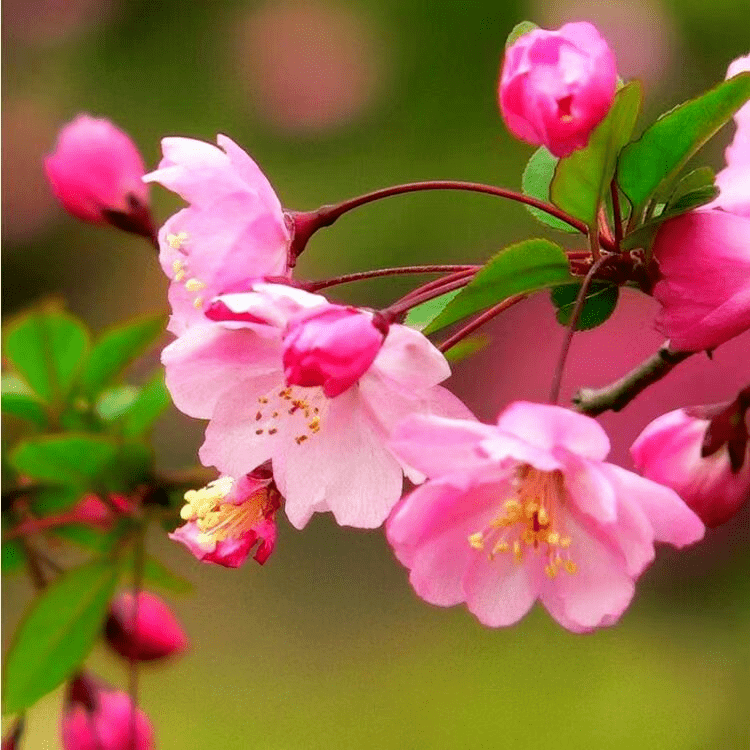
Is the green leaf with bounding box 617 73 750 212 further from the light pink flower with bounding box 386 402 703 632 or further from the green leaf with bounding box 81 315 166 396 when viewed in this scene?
the green leaf with bounding box 81 315 166 396

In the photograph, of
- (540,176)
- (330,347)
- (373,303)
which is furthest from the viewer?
(373,303)

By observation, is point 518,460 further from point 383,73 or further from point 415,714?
point 383,73

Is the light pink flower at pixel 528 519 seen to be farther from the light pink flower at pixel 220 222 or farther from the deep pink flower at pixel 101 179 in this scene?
the deep pink flower at pixel 101 179

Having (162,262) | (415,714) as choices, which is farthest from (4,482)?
(415,714)

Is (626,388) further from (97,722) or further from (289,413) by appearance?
(97,722)

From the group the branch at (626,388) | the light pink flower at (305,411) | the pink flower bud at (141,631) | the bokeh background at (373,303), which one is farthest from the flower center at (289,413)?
the bokeh background at (373,303)

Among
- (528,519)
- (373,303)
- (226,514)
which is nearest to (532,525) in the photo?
(528,519)

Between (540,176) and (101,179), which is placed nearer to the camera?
(540,176)
